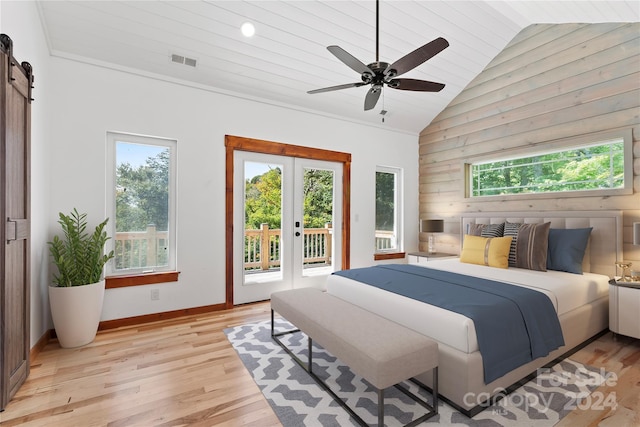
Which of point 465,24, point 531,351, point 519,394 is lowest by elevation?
point 519,394

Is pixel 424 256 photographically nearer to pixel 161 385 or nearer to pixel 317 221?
pixel 317 221

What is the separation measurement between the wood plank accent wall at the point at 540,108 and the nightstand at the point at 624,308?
0.62 m

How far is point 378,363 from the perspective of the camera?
1.62 metres

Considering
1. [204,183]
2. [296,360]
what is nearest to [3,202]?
[204,183]

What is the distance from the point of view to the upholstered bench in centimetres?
166

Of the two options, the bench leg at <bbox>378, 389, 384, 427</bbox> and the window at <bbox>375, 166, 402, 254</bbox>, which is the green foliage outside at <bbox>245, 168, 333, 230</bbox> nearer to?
the window at <bbox>375, 166, 402, 254</bbox>

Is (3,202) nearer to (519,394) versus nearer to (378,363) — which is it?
(378,363)

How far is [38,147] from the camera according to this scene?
2.72 m

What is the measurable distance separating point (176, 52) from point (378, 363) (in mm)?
3567

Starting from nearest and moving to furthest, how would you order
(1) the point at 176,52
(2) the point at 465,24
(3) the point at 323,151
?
(1) the point at 176,52, (2) the point at 465,24, (3) the point at 323,151

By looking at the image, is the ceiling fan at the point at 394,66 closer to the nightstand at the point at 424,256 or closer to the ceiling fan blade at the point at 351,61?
the ceiling fan blade at the point at 351,61

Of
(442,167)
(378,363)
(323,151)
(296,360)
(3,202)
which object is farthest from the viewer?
(442,167)

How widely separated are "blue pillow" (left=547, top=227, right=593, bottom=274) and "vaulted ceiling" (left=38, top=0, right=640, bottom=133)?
2.18 m

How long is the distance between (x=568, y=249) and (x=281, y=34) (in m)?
3.88
